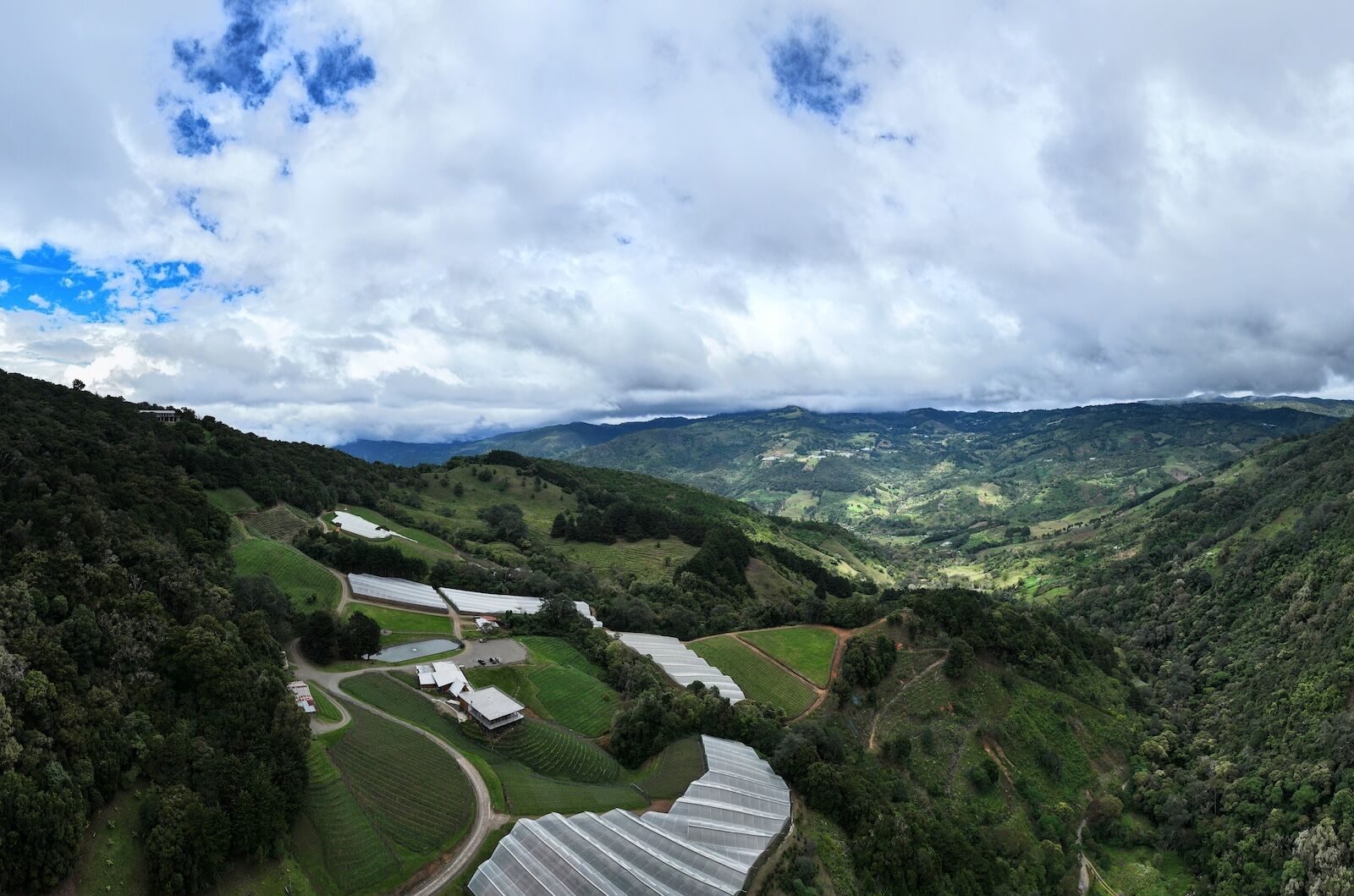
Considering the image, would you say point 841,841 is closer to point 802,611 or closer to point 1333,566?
point 802,611

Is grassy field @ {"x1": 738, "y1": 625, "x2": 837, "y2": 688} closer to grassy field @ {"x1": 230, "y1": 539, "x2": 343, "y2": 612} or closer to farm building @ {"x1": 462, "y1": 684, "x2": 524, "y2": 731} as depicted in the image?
farm building @ {"x1": 462, "y1": 684, "x2": 524, "y2": 731}

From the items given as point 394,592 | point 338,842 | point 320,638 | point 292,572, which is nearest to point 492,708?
point 338,842

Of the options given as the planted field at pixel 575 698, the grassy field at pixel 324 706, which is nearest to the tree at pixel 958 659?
the planted field at pixel 575 698

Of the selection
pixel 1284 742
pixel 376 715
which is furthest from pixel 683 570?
pixel 1284 742

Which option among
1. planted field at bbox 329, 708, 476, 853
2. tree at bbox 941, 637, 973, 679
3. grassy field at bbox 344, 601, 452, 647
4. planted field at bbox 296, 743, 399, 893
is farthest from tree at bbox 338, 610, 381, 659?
tree at bbox 941, 637, 973, 679

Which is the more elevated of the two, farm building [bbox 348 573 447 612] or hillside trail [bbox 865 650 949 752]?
farm building [bbox 348 573 447 612]
